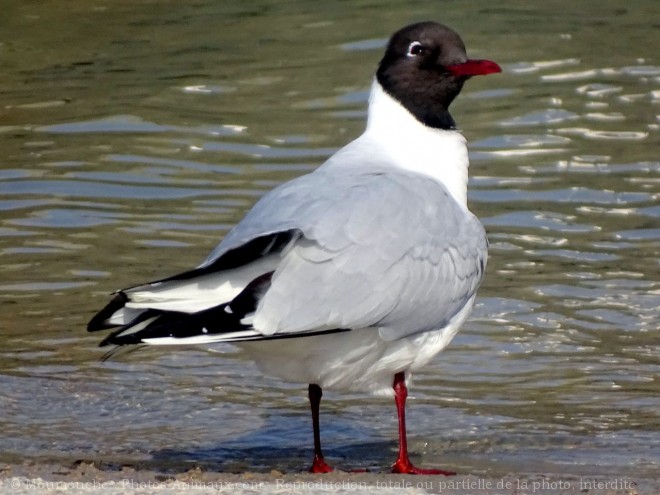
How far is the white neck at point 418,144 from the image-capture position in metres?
6.39

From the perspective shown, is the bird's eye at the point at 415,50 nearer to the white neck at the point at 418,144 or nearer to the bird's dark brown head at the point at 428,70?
the bird's dark brown head at the point at 428,70

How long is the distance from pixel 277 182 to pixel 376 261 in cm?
493

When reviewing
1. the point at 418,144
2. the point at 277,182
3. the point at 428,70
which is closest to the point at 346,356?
the point at 418,144

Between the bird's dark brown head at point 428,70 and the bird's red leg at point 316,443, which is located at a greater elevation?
the bird's dark brown head at point 428,70

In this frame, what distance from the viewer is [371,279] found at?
18.3 feet

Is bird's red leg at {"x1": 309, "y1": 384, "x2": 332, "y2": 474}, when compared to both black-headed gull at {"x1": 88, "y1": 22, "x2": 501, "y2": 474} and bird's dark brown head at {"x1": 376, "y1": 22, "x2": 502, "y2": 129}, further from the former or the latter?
bird's dark brown head at {"x1": 376, "y1": 22, "x2": 502, "y2": 129}

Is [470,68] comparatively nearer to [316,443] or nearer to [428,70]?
[428,70]

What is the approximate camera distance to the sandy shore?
15.7 ft

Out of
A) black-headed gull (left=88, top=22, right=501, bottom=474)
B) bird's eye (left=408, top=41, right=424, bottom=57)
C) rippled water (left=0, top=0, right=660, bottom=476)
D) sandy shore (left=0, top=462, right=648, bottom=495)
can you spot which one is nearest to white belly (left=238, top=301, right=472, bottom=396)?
black-headed gull (left=88, top=22, right=501, bottom=474)

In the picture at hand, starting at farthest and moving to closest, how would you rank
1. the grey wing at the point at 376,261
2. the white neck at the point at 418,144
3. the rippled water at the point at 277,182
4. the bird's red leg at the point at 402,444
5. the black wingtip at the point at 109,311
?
1. the rippled water at the point at 277,182
2. the white neck at the point at 418,144
3. the bird's red leg at the point at 402,444
4. the grey wing at the point at 376,261
5. the black wingtip at the point at 109,311

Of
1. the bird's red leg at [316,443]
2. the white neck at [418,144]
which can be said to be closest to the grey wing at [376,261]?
the white neck at [418,144]

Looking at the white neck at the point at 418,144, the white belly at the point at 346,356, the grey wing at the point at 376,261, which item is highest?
the white neck at the point at 418,144

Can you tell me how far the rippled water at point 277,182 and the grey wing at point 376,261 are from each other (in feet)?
2.85

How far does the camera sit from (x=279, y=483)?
5.20m
